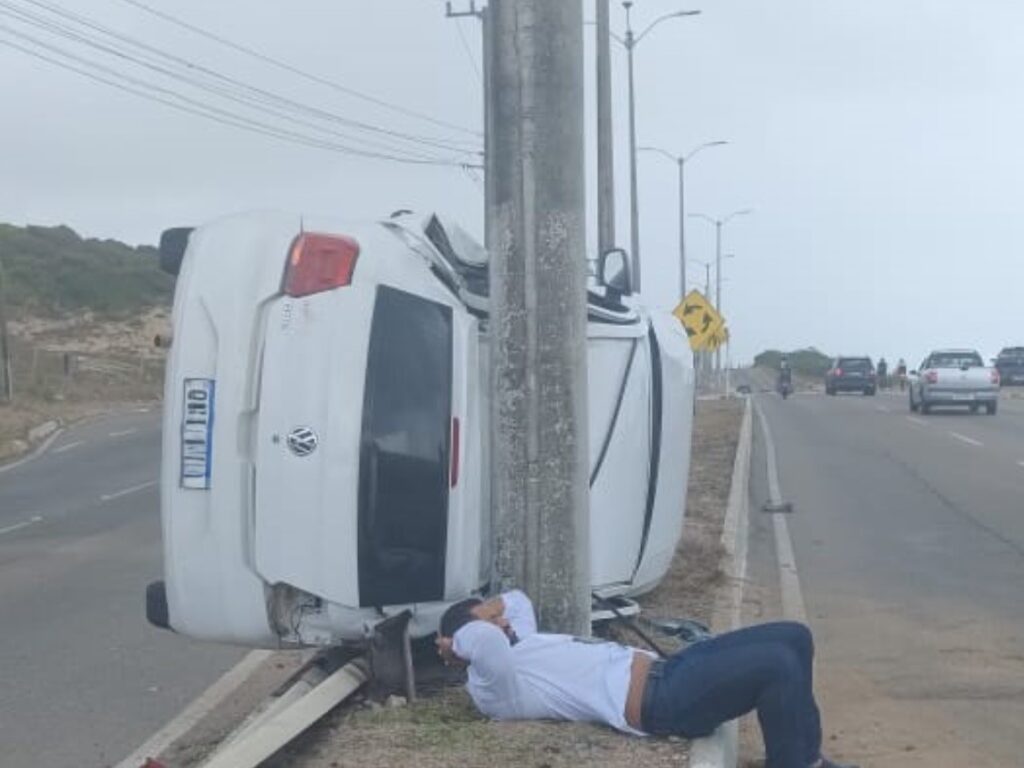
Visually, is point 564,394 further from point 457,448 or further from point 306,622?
point 306,622

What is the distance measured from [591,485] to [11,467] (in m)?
25.8

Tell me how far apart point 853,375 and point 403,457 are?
57.9 metres

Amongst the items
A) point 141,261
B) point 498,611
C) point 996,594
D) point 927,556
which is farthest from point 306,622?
point 141,261

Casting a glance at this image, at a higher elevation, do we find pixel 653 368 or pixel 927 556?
pixel 653 368

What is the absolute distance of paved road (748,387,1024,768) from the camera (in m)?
8.20

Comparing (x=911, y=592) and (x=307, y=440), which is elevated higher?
(x=307, y=440)

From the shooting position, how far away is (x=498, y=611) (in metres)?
6.64

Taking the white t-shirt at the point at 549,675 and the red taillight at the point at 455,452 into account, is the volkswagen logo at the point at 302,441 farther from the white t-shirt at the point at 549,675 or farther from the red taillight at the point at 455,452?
the white t-shirt at the point at 549,675

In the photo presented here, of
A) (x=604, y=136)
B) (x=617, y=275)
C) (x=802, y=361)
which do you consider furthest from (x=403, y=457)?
(x=802, y=361)

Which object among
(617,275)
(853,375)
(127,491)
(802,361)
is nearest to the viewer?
(617,275)

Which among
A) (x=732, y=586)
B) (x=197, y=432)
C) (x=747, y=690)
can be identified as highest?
(x=197, y=432)

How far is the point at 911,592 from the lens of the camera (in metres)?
12.9

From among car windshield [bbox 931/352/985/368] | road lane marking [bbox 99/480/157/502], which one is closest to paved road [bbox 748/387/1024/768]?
road lane marking [bbox 99/480/157/502]

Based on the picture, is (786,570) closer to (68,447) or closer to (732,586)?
(732,586)
